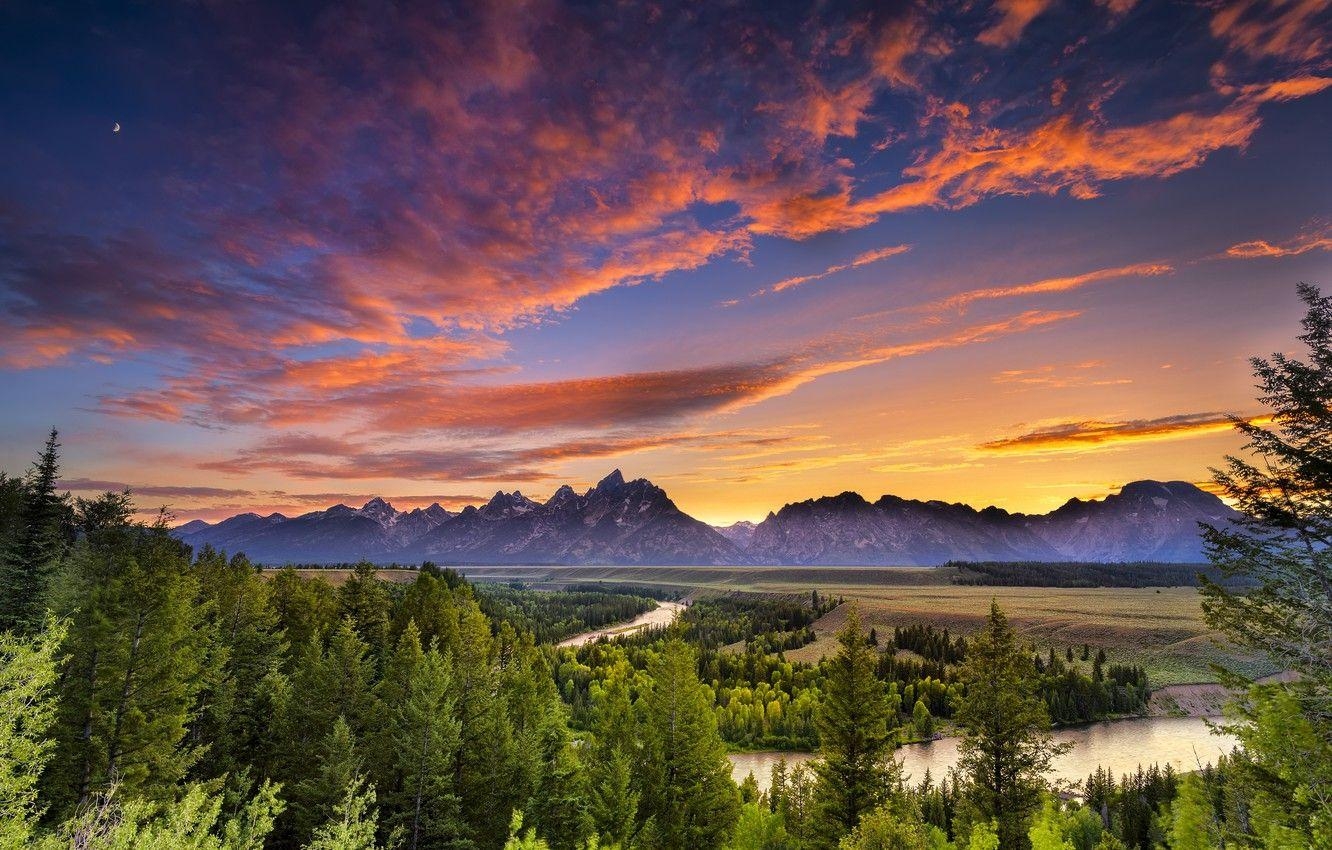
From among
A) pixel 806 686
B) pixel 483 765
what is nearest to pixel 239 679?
pixel 483 765

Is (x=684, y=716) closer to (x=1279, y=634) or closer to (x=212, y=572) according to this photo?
(x=1279, y=634)

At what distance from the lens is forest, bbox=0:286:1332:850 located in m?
21.0

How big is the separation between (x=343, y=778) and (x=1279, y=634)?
46.8 meters

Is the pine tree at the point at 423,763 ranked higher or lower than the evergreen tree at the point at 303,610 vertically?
lower

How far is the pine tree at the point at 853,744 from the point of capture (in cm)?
3425

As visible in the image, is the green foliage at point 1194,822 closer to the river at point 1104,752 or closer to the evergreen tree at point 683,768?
the evergreen tree at point 683,768

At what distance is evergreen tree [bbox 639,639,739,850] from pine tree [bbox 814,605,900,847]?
24.4 ft

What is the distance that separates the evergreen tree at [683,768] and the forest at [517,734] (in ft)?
0.43

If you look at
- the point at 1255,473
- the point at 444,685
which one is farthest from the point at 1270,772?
the point at 444,685

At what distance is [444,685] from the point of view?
42.4 meters

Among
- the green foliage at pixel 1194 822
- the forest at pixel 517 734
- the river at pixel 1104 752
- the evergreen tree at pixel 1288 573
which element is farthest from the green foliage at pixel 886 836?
the river at pixel 1104 752

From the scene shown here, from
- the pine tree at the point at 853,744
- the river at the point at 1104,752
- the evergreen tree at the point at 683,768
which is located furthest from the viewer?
the river at the point at 1104,752

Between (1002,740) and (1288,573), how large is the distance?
20.5 metres

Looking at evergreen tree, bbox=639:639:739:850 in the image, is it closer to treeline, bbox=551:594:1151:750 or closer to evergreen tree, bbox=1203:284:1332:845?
evergreen tree, bbox=1203:284:1332:845
